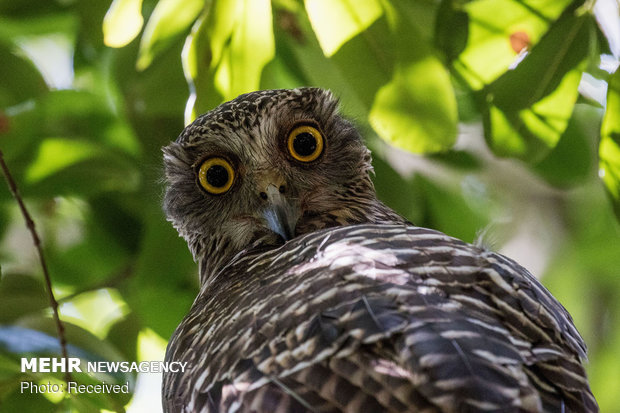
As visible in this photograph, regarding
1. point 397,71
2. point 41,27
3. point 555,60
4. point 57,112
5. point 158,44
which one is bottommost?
point 555,60

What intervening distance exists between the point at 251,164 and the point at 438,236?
3.19ft

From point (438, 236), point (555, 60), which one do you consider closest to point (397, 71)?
point (555, 60)

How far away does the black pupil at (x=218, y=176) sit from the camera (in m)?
2.96

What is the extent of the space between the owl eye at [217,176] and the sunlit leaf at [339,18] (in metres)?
0.67

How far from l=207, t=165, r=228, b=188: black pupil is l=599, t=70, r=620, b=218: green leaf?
129 cm

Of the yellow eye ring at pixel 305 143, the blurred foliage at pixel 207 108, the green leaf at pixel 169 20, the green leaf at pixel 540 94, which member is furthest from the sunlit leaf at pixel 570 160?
the green leaf at pixel 169 20

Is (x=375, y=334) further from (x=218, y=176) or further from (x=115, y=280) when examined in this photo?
(x=115, y=280)

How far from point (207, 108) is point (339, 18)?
0.57m

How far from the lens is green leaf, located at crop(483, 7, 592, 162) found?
246 centimetres

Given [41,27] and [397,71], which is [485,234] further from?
[41,27]

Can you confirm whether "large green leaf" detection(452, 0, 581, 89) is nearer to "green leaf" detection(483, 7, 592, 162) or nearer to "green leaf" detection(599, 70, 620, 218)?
"green leaf" detection(483, 7, 592, 162)

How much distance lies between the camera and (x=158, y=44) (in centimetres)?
275

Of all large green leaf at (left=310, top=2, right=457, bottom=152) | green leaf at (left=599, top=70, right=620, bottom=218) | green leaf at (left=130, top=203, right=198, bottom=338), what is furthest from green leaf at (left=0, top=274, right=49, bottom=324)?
green leaf at (left=599, top=70, right=620, bottom=218)

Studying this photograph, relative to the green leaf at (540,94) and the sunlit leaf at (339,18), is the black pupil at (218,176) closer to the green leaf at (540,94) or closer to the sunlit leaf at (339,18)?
the sunlit leaf at (339,18)
